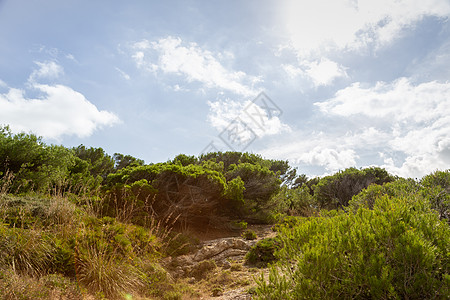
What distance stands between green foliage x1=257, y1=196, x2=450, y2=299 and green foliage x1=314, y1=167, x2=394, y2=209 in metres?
17.4

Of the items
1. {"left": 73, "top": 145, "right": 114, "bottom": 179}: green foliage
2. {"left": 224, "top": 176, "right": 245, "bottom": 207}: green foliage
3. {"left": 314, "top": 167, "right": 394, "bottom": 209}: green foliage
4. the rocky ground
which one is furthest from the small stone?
{"left": 314, "top": 167, "right": 394, "bottom": 209}: green foliage

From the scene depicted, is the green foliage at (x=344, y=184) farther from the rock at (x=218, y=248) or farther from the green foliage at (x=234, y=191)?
the rock at (x=218, y=248)

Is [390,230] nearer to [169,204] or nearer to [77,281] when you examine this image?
[77,281]

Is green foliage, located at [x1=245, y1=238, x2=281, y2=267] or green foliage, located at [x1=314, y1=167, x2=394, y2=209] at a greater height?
green foliage, located at [x1=314, y1=167, x2=394, y2=209]

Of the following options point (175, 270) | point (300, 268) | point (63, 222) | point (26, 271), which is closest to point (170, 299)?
point (175, 270)

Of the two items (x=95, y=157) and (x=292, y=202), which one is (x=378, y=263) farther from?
(x=95, y=157)

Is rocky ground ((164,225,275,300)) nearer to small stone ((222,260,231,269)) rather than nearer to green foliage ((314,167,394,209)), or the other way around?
small stone ((222,260,231,269))

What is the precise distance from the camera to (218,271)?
21.6ft

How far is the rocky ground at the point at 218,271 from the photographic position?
17.3 feet

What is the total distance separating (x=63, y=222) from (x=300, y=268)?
4961mm

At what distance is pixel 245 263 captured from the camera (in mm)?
7074

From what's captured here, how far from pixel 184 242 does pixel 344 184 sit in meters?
15.7

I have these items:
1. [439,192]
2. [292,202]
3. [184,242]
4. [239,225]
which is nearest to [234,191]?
[239,225]

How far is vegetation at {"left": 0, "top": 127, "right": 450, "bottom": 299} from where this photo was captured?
2.57 metres
